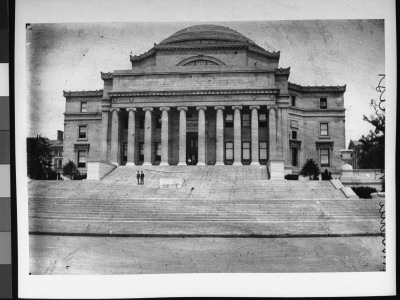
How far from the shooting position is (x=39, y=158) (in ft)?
24.5

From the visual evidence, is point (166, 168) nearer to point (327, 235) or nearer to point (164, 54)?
point (164, 54)

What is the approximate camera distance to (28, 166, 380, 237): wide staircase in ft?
24.5

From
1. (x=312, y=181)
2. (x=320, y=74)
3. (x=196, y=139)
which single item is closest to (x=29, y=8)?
(x=196, y=139)

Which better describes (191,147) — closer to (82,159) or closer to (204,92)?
(204,92)

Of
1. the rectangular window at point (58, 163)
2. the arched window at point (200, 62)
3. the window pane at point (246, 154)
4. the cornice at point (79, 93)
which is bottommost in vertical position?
the rectangular window at point (58, 163)

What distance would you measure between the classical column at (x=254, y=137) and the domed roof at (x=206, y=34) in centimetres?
121

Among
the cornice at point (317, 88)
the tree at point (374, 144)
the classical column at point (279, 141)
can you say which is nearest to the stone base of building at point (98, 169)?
the classical column at point (279, 141)

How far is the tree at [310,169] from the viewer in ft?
25.7

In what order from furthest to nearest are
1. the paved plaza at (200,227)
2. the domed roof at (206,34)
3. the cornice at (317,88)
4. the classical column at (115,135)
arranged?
1. the classical column at (115,135)
2. the cornice at (317,88)
3. the domed roof at (206,34)
4. the paved plaza at (200,227)

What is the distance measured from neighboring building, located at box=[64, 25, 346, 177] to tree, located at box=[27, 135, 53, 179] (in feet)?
1.04

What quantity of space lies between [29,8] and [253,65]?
3451 mm

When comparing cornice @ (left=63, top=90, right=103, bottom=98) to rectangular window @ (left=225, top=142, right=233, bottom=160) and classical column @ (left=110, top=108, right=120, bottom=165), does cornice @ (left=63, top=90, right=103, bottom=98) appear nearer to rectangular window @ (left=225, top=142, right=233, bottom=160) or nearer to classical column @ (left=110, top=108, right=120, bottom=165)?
classical column @ (left=110, top=108, right=120, bottom=165)

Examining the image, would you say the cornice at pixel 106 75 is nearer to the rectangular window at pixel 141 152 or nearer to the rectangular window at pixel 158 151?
the rectangular window at pixel 141 152

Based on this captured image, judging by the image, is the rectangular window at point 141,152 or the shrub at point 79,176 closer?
the shrub at point 79,176
